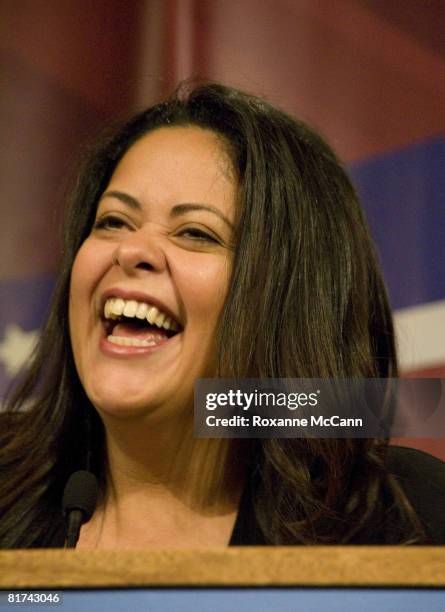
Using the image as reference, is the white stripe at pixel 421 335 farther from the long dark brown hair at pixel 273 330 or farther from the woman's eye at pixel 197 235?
the woman's eye at pixel 197 235

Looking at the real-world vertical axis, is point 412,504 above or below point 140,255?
below

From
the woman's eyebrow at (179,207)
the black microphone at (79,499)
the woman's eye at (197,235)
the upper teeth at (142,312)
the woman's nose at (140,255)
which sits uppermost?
the woman's eyebrow at (179,207)

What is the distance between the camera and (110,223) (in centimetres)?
101

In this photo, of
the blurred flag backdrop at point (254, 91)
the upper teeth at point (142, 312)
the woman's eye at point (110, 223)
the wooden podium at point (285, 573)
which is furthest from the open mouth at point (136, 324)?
the wooden podium at point (285, 573)

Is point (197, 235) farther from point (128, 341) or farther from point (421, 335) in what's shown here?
point (421, 335)

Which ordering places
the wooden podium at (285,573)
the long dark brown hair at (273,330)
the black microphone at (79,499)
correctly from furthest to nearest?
1. the long dark brown hair at (273,330)
2. the black microphone at (79,499)
3. the wooden podium at (285,573)

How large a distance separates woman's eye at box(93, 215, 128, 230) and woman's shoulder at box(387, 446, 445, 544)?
0.40 m

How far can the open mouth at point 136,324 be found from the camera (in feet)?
3.03

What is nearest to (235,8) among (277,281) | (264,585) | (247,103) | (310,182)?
(247,103)

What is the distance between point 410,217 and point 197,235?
242 mm

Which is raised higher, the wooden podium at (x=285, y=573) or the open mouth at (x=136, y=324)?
the open mouth at (x=136, y=324)

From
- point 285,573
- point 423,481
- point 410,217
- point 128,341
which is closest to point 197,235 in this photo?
point 128,341

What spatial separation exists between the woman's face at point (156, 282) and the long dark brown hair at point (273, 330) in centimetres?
2

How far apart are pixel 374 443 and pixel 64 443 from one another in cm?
37
